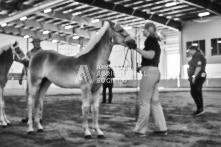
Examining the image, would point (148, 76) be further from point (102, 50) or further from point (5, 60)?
point (5, 60)

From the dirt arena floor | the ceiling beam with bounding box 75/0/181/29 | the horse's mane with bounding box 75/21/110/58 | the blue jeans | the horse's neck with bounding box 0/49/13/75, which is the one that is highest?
the ceiling beam with bounding box 75/0/181/29

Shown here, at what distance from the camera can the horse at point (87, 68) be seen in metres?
4.98

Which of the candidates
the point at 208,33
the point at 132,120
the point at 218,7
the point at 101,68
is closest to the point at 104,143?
the point at 101,68

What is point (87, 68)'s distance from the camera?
16.6 feet

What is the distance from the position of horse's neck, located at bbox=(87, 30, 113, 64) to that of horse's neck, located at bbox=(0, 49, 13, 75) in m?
2.16

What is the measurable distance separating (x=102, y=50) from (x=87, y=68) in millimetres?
417

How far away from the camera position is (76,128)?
595cm

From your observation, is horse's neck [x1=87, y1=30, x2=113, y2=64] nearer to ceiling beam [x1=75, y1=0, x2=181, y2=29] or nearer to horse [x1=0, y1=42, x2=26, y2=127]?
horse [x1=0, y1=42, x2=26, y2=127]

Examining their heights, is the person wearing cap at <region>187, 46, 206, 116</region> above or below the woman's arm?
below

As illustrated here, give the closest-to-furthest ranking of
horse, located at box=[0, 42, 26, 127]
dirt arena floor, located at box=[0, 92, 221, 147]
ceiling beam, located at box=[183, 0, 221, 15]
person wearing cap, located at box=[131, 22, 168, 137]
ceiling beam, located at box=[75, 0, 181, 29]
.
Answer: dirt arena floor, located at box=[0, 92, 221, 147], person wearing cap, located at box=[131, 22, 168, 137], horse, located at box=[0, 42, 26, 127], ceiling beam, located at box=[183, 0, 221, 15], ceiling beam, located at box=[75, 0, 181, 29]

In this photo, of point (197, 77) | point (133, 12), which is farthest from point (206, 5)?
point (197, 77)

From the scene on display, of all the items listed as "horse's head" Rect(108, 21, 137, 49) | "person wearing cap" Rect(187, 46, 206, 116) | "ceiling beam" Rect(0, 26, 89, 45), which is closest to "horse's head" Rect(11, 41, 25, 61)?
"horse's head" Rect(108, 21, 137, 49)

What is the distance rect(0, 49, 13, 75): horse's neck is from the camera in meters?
6.27

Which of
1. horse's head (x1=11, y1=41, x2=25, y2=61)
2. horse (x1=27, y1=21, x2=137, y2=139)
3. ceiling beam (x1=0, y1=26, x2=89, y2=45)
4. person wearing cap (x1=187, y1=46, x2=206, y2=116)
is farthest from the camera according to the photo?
ceiling beam (x1=0, y1=26, x2=89, y2=45)
